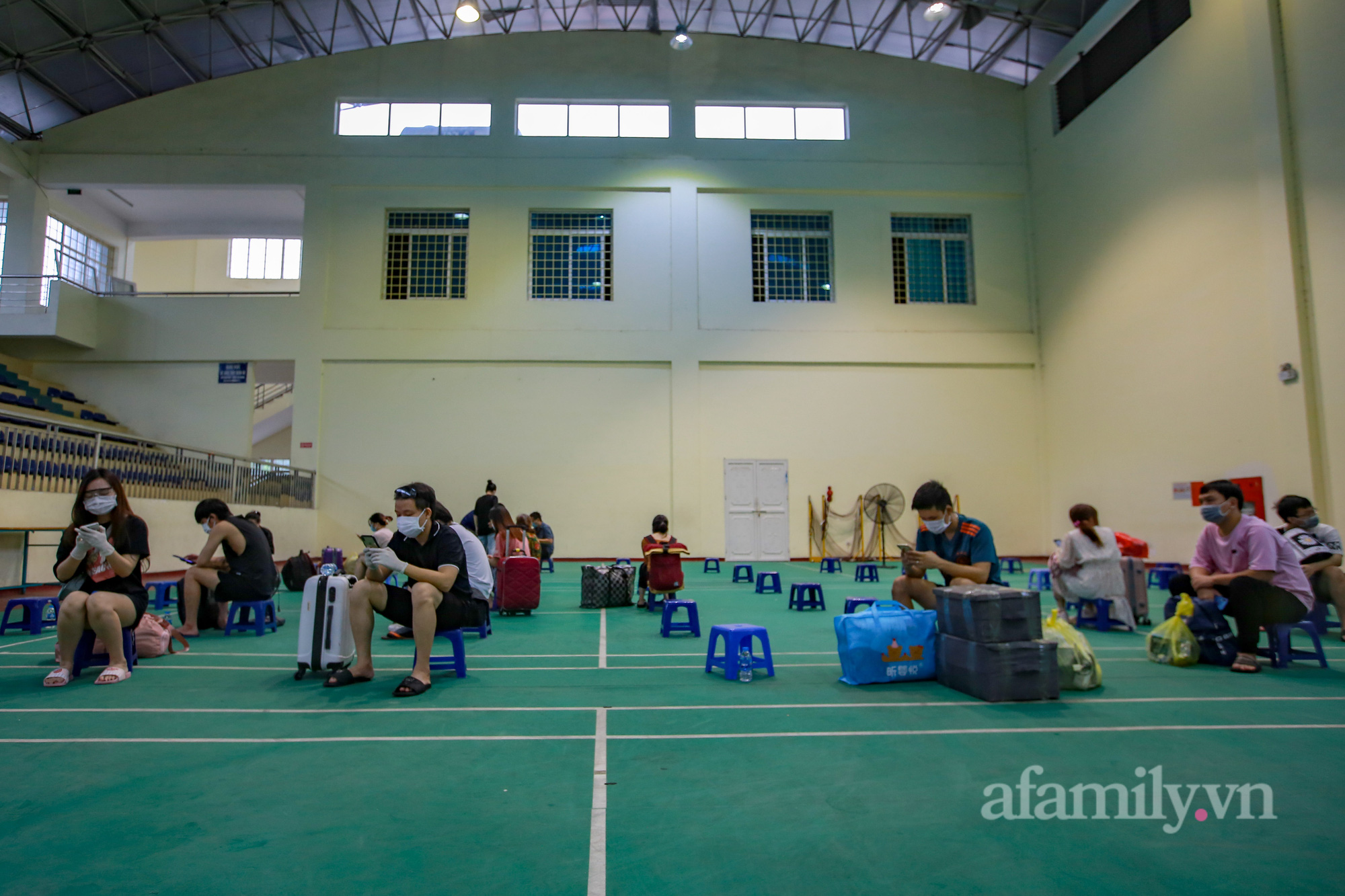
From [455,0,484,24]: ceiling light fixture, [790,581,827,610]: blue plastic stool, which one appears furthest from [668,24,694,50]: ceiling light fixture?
[790,581,827,610]: blue plastic stool

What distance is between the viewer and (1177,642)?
5.48 m

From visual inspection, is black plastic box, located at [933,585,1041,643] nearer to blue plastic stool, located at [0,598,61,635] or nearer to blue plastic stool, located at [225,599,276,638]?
blue plastic stool, located at [225,599,276,638]

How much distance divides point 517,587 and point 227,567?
3046 millimetres

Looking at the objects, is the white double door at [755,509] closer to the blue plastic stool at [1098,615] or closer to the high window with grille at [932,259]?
the high window with grille at [932,259]

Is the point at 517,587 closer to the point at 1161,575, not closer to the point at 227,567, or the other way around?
the point at 227,567

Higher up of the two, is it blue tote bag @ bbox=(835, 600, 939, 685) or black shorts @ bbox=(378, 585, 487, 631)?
black shorts @ bbox=(378, 585, 487, 631)

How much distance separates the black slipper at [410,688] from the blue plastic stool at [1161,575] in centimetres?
1184

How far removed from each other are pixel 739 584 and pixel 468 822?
10945 millimetres

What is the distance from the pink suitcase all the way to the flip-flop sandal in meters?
4.17

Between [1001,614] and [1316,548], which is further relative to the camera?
[1316,548]

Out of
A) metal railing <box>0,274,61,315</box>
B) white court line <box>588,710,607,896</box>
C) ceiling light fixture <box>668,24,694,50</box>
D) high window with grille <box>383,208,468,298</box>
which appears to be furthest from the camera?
high window with grille <box>383,208,468,298</box>

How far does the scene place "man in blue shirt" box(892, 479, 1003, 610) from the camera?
16.7 ft

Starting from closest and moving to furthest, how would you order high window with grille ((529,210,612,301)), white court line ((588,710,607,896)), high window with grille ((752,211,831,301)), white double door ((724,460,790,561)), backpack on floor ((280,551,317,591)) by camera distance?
white court line ((588,710,607,896)) → backpack on floor ((280,551,317,591)) → white double door ((724,460,790,561)) → high window with grille ((529,210,612,301)) → high window with grille ((752,211,831,301))

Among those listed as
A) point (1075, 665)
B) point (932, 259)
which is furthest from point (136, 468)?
point (932, 259)
